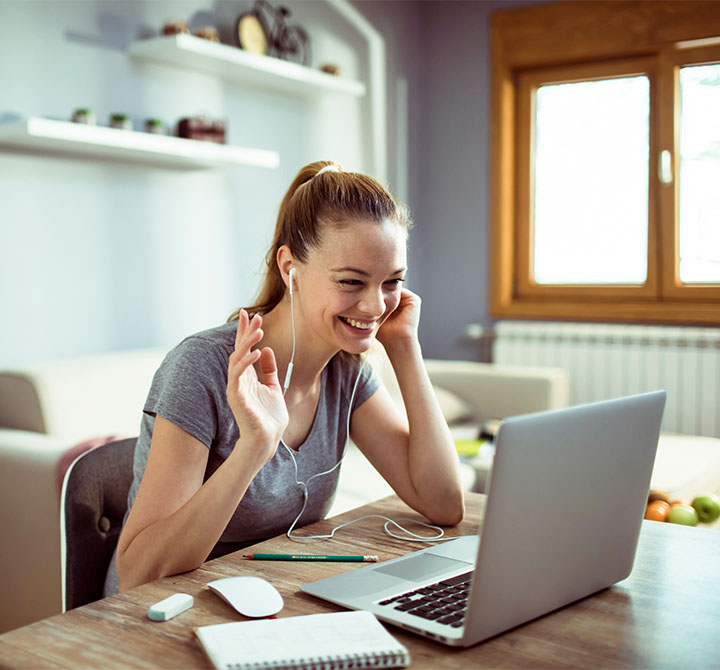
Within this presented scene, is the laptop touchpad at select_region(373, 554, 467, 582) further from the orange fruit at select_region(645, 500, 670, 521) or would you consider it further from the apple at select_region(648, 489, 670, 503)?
the apple at select_region(648, 489, 670, 503)

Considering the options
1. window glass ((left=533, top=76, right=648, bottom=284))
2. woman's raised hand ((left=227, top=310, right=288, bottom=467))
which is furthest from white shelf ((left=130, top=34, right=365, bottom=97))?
woman's raised hand ((left=227, top=310, right=288, bottom=467))

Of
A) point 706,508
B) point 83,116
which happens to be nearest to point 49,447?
point 83,116

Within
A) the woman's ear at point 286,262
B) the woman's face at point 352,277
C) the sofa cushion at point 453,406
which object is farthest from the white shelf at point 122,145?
the woman's face at point 352,277

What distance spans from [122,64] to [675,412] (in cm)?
271

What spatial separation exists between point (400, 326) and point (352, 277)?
235mm

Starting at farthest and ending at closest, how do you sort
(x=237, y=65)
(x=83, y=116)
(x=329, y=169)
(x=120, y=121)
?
1. (x=237, y=65)
2. (x=120, y=121)
3. (x=83, y=116)
4. (x=329, y=169)

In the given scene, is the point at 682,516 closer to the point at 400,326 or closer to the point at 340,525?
the point at 400,326

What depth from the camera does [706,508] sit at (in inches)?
85.1

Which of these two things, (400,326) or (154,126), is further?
(154,126)

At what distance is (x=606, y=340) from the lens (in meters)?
3.86

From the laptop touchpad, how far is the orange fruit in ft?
3.67

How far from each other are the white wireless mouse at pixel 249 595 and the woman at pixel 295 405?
119mm

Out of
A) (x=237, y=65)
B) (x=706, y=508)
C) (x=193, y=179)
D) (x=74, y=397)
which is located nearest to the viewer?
(x=706, y=508)

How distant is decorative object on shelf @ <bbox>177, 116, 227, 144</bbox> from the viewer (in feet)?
9.70
